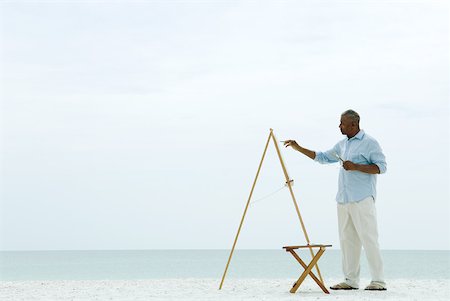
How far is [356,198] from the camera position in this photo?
796cm

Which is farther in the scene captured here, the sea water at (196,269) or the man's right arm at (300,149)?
the sea water at (196,269)

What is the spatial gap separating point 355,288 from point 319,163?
4.57 ft

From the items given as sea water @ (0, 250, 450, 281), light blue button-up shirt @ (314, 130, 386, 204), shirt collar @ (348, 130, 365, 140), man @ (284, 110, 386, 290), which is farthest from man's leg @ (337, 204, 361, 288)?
sea water @ (0, 250, 450, 281)

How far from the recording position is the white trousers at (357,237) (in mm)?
7891

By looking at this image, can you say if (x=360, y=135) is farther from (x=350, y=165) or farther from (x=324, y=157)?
(x=324, y=157)

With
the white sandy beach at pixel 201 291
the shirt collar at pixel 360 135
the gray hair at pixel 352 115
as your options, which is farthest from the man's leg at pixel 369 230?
the gray hair at pixel 352 115

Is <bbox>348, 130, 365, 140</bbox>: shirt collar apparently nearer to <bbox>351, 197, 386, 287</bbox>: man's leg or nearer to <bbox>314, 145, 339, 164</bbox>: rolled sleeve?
<bbox>314, 145, 339, 164</bbox>: rolled sleeve

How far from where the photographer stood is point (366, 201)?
7.92 meters

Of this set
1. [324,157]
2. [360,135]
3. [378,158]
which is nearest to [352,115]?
[360,135]

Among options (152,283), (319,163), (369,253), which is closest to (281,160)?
(319,163)

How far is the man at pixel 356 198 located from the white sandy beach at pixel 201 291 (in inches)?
12.0

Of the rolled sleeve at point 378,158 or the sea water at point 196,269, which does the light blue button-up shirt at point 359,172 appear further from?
the sea water at point 196,269

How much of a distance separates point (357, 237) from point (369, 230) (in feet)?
0.98

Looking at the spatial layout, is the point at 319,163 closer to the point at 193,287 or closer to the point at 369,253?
the point at 369,253
